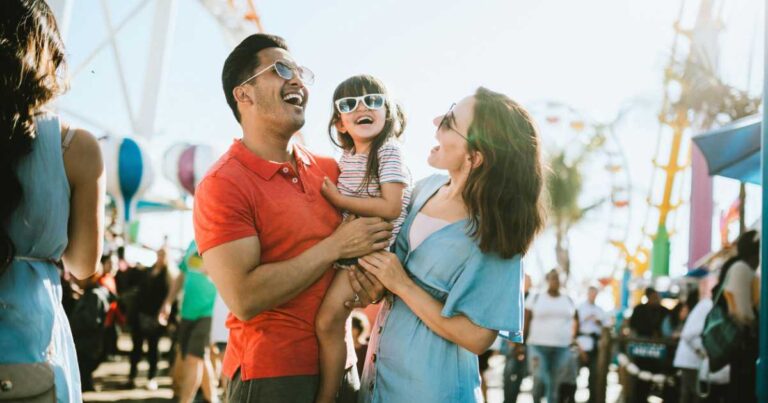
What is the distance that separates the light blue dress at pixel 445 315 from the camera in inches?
88.4

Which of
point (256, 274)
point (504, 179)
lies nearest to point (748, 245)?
point (504, 179)

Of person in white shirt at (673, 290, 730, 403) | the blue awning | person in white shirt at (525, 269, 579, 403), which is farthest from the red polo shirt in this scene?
person in white shirt at (525, 269, 579, 403)

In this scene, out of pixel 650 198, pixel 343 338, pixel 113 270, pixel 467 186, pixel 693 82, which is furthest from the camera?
pixel 650 198

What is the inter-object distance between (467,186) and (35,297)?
4.29 ft

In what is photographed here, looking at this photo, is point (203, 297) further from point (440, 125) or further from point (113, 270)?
point (440, 125)

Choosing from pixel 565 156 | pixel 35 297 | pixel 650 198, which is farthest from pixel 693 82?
pixel 565 156

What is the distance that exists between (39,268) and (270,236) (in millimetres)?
698

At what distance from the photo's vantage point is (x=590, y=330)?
34.8ft

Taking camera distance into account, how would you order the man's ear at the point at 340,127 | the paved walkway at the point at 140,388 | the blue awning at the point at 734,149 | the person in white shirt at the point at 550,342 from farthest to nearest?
the paved walkway at the point at 140,388 < the person in white shirt at the point at 550,342 < the blue awning at the point at 734,149 < the man's ear at the point at 340,127

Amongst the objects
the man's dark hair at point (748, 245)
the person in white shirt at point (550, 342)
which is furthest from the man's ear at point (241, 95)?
the person in white shirt at point (550, 342)

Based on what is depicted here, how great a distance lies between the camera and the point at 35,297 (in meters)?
1.61

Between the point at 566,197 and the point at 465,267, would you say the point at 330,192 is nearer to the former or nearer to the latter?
the point at 465,267

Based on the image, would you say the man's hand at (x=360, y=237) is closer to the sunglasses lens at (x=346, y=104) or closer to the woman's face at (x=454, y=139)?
the woman's face at (x=454, y=139)

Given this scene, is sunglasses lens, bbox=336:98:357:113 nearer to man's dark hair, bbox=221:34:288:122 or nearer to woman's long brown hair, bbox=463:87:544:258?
man's dark hair, bbox=221:34:288:122
